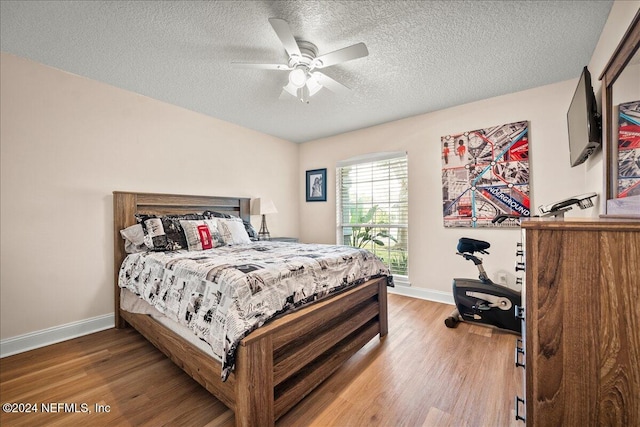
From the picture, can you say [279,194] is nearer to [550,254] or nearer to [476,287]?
[476,287]

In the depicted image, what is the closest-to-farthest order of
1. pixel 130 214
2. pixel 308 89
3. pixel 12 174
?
pixel 12 174 → pixel 308 89 → pixel 130 214

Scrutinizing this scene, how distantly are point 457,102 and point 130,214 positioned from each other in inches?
151

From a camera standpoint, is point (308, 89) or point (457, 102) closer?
point (308, 89)

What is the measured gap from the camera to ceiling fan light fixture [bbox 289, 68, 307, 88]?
2.01 meters

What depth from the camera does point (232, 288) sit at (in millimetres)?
1335

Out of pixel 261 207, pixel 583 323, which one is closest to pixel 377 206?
pixel 261 207

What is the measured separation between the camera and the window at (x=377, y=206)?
3.67 m

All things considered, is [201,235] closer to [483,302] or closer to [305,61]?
[305,61]

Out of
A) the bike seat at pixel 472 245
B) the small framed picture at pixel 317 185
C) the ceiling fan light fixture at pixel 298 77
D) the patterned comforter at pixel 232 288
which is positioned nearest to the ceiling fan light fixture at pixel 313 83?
the ceiling fan light fixture at pixel 298 77

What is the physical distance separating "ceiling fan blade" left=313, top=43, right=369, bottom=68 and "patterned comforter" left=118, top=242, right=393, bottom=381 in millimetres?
1448

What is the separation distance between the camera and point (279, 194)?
4.40 m

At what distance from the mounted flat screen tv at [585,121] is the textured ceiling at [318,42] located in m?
0.41

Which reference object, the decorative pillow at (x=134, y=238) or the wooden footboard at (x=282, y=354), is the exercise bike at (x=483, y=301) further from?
the decorative pillow at (x=134, y=238)

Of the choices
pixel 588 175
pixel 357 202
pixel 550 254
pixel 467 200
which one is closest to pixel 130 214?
pixel 357 202
